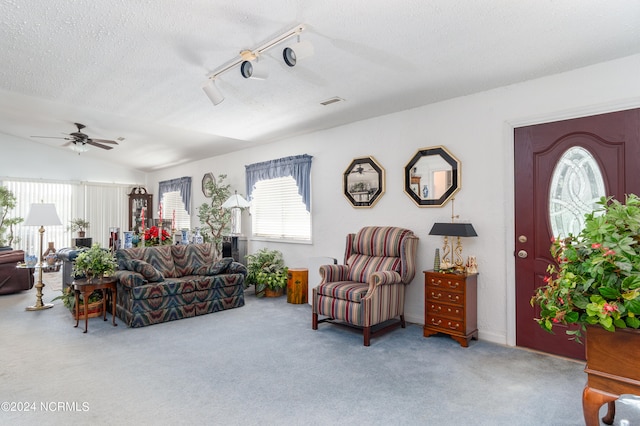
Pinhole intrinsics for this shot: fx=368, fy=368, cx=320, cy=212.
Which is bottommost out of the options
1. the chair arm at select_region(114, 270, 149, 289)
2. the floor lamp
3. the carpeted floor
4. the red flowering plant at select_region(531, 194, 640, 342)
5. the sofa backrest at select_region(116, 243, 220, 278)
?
the carpeted floor

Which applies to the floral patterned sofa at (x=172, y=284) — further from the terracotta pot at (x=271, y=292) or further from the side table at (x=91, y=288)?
the terracotta pot at (x=271, y=292)

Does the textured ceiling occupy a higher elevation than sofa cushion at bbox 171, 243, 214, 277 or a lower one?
higher

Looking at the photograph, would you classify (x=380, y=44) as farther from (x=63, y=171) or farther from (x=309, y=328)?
(x=63, y=171)

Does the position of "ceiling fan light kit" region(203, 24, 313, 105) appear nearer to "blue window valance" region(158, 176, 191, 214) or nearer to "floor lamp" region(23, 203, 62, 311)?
"floor lamp" region(23, 203, 62, 311)

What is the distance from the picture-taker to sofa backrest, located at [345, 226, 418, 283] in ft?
13.1

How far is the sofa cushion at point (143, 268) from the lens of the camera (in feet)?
14.1

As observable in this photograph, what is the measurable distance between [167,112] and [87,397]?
11.6 feet

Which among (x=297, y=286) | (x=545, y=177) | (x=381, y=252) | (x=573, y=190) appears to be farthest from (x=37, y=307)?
(x=573, y=190)

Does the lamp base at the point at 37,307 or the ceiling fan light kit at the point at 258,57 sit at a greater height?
the ceiling fan light kit at the point at 258,57

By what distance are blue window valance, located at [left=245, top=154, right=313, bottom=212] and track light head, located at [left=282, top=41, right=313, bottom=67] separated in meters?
2.77

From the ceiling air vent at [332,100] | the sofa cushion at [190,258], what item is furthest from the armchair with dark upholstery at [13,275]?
the ceiling air vent at [332,100]

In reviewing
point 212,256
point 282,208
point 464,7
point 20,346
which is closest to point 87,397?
point 20,346

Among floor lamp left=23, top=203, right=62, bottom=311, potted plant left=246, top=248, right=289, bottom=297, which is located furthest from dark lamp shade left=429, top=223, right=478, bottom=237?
floor lamp left=23, top=203, right=62, bottom=311

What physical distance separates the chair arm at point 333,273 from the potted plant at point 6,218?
765 centimetres
